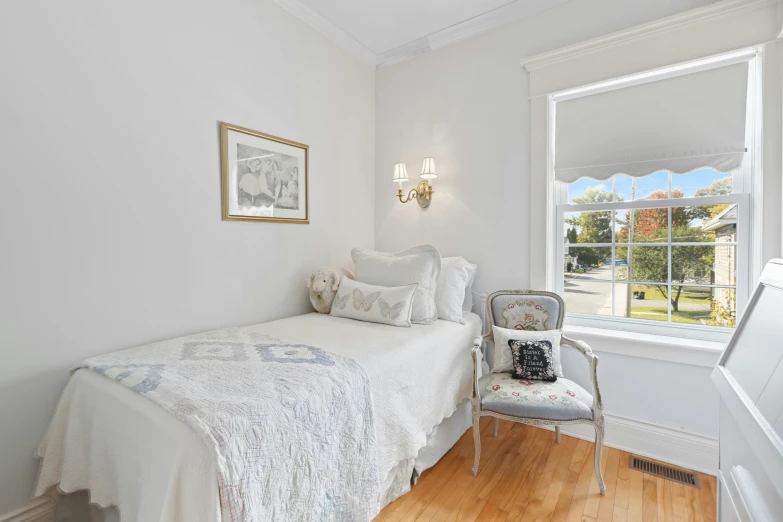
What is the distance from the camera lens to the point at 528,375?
6.70 ft

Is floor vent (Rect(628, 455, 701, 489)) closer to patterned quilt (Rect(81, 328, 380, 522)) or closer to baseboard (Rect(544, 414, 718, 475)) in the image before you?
baseboard (Rect(544, 414, 718, 475))

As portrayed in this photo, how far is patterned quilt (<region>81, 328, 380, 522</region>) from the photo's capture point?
104cm

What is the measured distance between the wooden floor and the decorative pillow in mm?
498

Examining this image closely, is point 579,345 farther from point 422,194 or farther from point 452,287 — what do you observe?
point 422,194

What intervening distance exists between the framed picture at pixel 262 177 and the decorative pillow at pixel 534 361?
66.7 inches

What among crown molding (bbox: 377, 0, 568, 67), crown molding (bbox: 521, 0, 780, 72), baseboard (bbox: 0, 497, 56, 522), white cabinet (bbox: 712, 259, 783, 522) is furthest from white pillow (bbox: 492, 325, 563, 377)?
baseboard (bbox: 0, 497, 56, 522)

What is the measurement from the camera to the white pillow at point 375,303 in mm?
2223

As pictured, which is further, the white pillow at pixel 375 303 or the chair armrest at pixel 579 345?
the white pillow at pixel 375 303

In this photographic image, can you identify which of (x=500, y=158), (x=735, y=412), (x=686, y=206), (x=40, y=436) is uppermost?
(x=500, y=158)

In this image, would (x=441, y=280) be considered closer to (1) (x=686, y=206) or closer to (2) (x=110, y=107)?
(1) (x=686, y=206)

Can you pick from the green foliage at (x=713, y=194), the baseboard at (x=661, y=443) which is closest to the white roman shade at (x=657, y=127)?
the green foliage at (x=713, y=194)

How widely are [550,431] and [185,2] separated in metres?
3.36

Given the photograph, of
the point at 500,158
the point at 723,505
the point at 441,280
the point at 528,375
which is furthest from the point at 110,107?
the point at 723,505

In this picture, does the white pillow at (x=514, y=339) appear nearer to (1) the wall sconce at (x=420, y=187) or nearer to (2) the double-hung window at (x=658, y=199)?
(2) the double-hung window at (x=658, y=199)
